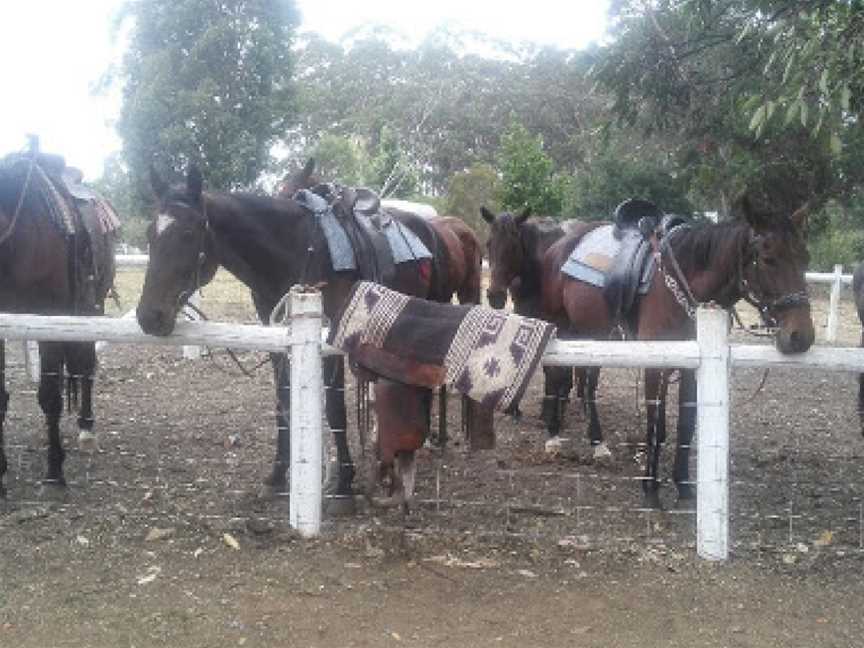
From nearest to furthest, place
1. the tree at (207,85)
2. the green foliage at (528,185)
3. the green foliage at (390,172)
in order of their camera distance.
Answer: the green foliage at (528,185)
the tree at (207,85)
the green foliage at (390,172)

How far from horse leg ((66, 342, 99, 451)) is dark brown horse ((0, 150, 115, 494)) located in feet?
1.99

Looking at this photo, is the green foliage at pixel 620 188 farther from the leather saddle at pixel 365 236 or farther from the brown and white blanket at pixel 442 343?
the brown and white blanket at pixel 442 343

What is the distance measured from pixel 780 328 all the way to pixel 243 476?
3.31m

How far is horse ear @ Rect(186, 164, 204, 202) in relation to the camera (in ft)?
14.6

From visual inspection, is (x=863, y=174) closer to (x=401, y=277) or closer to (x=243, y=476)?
(x=401, y=277)

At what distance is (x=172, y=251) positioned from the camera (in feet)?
14.5

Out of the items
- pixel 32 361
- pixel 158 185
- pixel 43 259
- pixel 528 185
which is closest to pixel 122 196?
pixel 528 185

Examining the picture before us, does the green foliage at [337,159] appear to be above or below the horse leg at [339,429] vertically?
above

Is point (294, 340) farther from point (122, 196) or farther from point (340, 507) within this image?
point (122, 196)

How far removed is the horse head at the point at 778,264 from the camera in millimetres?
4277

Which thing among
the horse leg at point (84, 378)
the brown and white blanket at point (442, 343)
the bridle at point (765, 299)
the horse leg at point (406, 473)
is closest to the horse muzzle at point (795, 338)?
the bridle at point (765, 299)

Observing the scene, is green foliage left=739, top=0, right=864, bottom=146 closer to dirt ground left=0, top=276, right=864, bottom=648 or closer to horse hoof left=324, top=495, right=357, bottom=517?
dirt ground left=0, top=276, right=864, bottom=648

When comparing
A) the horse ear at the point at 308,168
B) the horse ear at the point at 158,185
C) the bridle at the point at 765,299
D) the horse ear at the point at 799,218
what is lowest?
the bridle at the point at 765,299

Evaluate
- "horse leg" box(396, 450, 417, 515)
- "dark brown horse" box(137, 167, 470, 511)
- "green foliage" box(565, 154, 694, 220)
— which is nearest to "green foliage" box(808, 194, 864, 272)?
"green foliage" box(565, 154, 694, 220)
